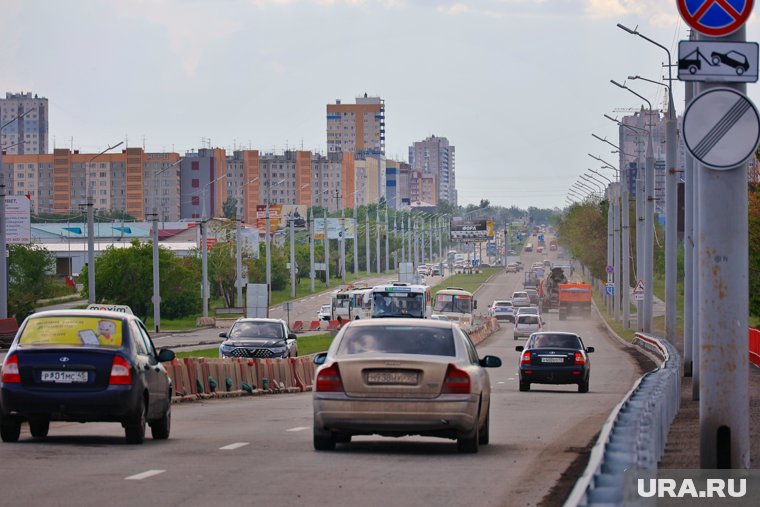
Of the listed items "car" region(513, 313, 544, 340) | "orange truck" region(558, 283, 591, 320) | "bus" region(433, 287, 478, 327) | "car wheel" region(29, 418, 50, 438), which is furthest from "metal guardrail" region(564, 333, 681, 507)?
"orange truck" region(558, 283, 591, 320)

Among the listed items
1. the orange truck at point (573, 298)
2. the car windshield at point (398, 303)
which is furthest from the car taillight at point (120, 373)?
the orange truck at point (573, 298)

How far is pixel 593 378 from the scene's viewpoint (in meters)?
45.8

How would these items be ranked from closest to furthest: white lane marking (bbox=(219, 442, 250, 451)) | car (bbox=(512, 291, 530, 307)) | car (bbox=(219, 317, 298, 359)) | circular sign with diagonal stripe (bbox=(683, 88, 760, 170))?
circular sign with diagonal stripe (bbox=(683, 88, 760, 170)) < white lane marking (bbox=(219, 442, 250, 451)) < car (bbox=(219, 317, 298, 359)) < car (bbox=(512, 291, 530, 307))

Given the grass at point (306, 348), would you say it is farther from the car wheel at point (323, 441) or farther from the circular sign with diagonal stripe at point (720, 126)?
the circular sign with diagonal stripe at point (720, 126)

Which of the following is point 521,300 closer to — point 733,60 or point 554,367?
point 554,367

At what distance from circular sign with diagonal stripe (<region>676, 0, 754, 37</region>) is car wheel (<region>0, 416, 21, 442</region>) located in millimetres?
9056

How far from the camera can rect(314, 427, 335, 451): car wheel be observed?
16672 mm

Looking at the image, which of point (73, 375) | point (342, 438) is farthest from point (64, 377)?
point (342, 438)

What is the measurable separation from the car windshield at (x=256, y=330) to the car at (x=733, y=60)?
30.8 meters

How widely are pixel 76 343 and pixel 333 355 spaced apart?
122 inches

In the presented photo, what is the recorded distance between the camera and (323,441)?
16781 millimetres

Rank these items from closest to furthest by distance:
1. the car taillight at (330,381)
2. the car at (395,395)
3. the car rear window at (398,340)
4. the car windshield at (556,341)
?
the car at (395,395), the car taillight at (330,381), the car rear window at (398,340), the car windshield at (556,341)

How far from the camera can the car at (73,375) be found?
17297mm

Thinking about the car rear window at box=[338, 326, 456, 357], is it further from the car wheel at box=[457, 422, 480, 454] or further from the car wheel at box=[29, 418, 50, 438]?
the car wheel at box=[29, 418, 50, 438]
